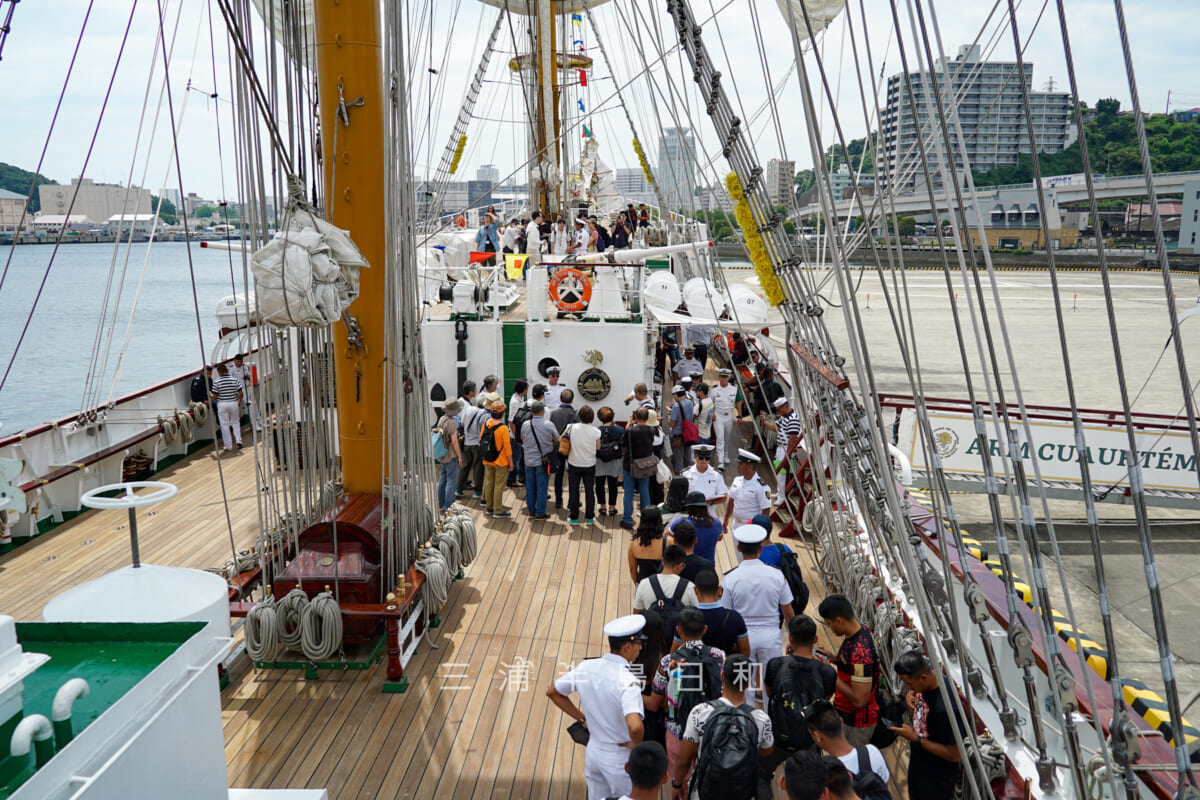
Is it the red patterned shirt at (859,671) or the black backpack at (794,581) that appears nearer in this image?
the red patterned shirt at (859,671)

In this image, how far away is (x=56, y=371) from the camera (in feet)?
129

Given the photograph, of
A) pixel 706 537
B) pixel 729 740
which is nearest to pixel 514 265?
pixel 706 537

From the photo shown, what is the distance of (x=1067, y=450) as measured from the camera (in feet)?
34.2

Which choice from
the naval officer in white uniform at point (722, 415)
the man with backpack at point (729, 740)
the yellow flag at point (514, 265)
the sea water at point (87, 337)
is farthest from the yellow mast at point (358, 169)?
the yellow flag at point (514, 265)

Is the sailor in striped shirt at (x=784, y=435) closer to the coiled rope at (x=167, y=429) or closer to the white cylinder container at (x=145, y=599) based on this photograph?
the white cylinder container at (x=145, y=599)

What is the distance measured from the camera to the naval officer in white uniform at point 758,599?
15.0 feet

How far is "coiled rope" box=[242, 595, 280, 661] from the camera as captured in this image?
538cm

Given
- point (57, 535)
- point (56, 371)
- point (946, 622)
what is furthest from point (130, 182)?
point (56, 371)

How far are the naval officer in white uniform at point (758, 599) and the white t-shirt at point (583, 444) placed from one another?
3.66m

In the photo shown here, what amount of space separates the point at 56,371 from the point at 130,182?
122ft

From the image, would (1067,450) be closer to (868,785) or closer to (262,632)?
(868,785)

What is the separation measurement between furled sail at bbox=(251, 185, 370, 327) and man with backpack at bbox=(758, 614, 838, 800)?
2.89 metres

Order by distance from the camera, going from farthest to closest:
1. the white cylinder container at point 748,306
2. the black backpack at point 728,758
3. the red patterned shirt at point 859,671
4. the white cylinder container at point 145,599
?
the white cylinder container at point 748,306
the red patterned shirt at point 859,671
the white cylinder container at point 145,599
the black backpack at point 728,758

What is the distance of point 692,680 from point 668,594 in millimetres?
838
